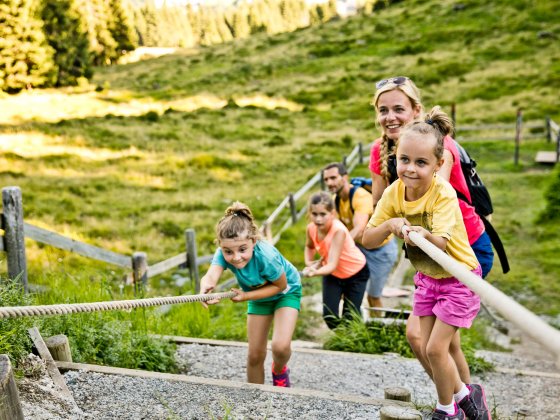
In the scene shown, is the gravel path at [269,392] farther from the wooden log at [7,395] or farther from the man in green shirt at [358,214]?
the man in green shirt at [358,214]

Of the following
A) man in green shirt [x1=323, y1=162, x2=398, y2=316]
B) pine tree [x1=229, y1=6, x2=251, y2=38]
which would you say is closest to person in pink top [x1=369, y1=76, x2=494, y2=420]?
man in green shirt [x1=323, y1=162, x2=398, y2=316]

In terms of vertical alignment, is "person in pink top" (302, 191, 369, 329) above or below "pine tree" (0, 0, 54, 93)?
below

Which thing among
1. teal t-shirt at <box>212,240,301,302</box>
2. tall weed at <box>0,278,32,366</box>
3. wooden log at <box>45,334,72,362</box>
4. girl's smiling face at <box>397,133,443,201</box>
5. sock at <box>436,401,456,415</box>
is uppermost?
girl's smiling face at <box>397,133,443,201</box>

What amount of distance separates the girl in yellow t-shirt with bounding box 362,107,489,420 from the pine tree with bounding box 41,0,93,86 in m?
41.3

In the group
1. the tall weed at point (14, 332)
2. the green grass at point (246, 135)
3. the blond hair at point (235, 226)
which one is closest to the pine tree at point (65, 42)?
the green grass at point (246, 135)

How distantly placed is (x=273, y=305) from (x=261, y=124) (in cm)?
2368

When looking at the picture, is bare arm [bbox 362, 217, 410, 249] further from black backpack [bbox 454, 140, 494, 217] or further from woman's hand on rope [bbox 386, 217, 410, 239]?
black backpack [bbox 454, 140, 494, 217]

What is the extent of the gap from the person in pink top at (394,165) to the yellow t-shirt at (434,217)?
0.23 meters

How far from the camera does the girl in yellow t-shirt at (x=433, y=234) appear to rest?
313cm

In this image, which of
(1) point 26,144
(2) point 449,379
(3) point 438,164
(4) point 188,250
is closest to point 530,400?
(2) point 449,379

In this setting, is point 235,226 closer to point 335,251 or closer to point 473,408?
point 335,251

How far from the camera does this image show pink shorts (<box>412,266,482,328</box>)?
316 cm

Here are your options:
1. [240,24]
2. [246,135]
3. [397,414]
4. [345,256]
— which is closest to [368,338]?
[345,256]

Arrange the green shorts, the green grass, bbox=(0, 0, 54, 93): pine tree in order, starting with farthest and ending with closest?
bbox=(0, 0, 54, 93): pine tree → the green grass → the green shorts
